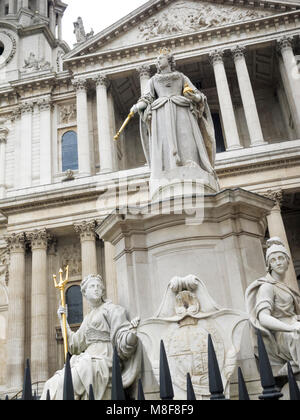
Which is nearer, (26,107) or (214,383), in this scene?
(214,383)

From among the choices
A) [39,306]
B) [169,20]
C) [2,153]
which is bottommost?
[39,306]

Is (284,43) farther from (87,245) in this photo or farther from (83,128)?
(87,245)

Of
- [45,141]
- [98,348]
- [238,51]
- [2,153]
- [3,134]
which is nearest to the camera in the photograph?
[98,348]

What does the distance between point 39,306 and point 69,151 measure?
973cm

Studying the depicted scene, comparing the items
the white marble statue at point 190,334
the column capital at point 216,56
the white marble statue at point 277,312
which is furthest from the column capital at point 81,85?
the white marble statue at point 277,312

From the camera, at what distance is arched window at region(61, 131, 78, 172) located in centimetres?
2465

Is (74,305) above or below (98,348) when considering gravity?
above

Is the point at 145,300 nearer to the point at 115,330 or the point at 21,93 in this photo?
the point at 115,330

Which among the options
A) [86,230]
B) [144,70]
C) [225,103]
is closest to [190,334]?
[86,230]

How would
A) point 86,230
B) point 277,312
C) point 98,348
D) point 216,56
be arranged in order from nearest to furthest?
1. point 277,312
2. point 98,348
3. point 86,230
4. point 216,56

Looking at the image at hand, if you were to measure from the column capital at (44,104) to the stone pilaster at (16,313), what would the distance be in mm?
8753

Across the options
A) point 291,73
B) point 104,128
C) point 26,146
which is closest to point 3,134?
point 26,146

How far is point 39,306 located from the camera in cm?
1916
